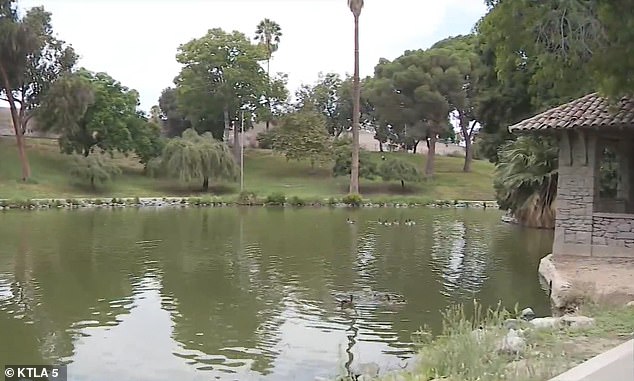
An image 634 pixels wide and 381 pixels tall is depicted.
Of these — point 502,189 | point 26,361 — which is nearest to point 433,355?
point 26,361

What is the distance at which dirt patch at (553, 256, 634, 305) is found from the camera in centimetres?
1052

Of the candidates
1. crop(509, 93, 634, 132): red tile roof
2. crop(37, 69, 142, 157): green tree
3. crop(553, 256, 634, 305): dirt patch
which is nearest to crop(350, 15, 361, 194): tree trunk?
crop(37, 69, 142, 157): green tree

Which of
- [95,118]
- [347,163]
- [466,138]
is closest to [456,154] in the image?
[466,138]

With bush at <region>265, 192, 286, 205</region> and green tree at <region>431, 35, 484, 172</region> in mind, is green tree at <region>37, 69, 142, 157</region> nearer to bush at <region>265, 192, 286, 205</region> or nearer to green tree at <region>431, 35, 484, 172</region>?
bush at <region>265, 192, 286, 205</region>

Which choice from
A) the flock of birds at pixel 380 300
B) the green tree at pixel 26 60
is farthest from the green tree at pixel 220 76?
the flock of birds at pixel 380 300

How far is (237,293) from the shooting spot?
1273cm

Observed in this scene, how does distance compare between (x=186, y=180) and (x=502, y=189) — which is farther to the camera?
(x=186, y=180)

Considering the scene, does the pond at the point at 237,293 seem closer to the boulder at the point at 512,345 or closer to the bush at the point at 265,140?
the boulder at the point at 512,345

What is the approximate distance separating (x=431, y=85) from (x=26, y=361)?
49.9 m

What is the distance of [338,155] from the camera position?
5341 cm

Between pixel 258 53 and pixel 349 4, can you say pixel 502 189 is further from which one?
pixel 258 53

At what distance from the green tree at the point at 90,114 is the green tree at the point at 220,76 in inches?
246

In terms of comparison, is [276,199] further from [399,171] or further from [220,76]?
[220,76]

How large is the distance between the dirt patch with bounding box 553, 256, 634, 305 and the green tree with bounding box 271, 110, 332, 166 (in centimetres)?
4005
